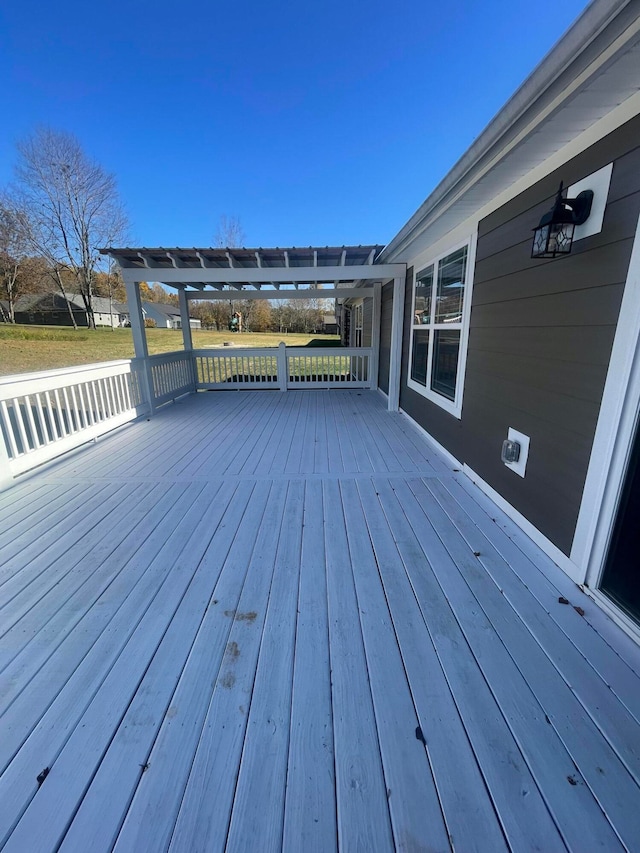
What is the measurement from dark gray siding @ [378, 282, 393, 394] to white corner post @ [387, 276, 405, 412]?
90 centimetres

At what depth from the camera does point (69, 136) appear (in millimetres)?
14953

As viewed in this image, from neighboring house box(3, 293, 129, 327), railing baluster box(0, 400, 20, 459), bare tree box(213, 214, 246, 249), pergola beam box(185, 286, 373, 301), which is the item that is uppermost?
bare tree box(213, 214, 246, 249)

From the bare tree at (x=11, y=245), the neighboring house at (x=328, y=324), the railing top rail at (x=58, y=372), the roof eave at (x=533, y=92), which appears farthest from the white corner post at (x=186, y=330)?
the neighboring house at (x=328, y=324)

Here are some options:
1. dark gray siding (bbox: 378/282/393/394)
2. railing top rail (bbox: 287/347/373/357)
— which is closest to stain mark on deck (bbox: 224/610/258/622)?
dark gray siding (bbox: 378/282/393/394)

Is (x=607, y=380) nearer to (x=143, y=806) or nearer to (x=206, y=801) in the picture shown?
(x=206, y=801)

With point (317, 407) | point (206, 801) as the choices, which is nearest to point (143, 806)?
point (206, 801)

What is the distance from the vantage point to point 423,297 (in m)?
4.35

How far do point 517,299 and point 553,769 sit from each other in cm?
235

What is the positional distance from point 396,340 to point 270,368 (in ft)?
11.4

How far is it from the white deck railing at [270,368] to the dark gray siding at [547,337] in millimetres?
4638

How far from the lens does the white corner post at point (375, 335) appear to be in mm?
7055

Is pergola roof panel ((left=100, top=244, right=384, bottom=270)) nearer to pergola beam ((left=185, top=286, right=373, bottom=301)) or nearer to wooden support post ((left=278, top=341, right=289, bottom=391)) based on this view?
pergola beam ((left=185, top=286, right=373, bottom=301))

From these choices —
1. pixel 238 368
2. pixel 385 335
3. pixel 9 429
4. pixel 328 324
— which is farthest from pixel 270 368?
pixel 328 324

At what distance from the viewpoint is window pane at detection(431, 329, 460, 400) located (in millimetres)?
3391
